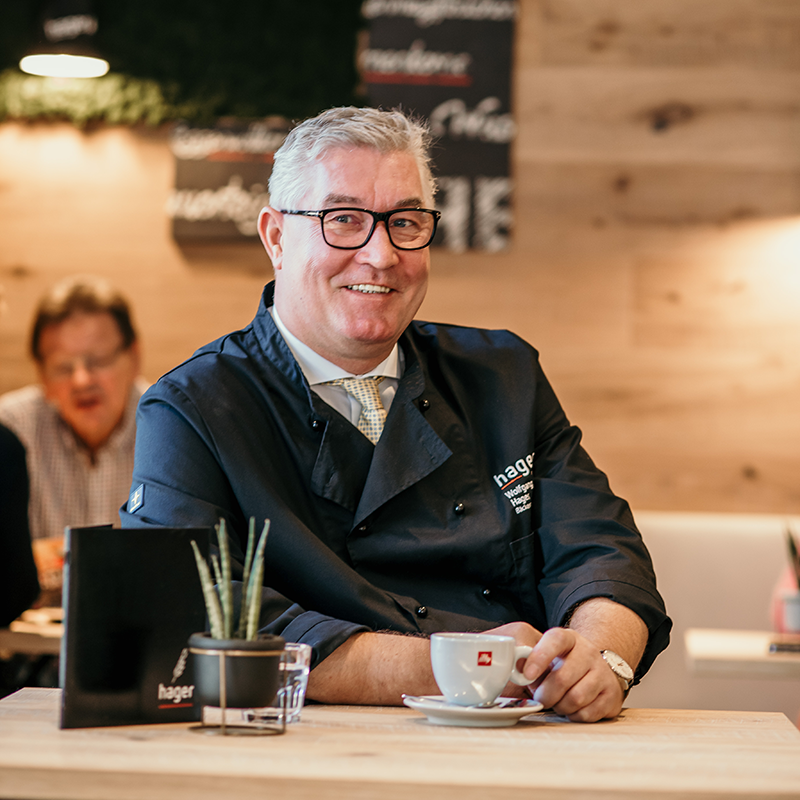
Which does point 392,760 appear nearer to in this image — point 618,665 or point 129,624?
point 129,624

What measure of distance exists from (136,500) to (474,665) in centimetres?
53

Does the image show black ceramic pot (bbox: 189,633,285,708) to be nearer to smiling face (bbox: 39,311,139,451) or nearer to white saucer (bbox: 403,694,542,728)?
white saucer (bbox: 403,694,542,728)

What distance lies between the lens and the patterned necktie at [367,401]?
1.59 metres

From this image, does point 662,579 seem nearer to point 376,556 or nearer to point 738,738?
point 376,556

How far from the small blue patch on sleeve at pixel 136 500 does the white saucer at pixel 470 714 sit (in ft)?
1.57

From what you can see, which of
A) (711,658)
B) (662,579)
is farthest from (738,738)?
(662,579)

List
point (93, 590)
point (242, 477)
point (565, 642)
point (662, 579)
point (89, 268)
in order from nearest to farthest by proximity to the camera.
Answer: point (93, 590) → point (565, 642) → point (242, 477) → point (662, 579) → point (89, 268)

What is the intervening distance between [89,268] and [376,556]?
257 centimetres

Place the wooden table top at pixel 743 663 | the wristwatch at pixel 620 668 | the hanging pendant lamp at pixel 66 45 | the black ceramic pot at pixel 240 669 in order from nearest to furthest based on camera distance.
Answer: the black ceramic pot at pixel 240 669 < the wristwatch at pixel 620 668 < the wooden table top at pixel 743 663 < the hanging pendant lamp at pixel 66 45

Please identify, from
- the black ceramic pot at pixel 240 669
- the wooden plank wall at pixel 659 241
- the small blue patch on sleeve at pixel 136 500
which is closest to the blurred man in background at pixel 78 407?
the wooden plank wall at pixel 659 241

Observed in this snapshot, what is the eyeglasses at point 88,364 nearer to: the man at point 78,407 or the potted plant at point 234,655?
the man at point 78,407

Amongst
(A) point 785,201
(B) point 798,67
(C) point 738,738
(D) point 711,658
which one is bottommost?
(D) point 711,658

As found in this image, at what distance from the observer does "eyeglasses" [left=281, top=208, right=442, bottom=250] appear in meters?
1.56

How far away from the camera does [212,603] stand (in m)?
0.99
